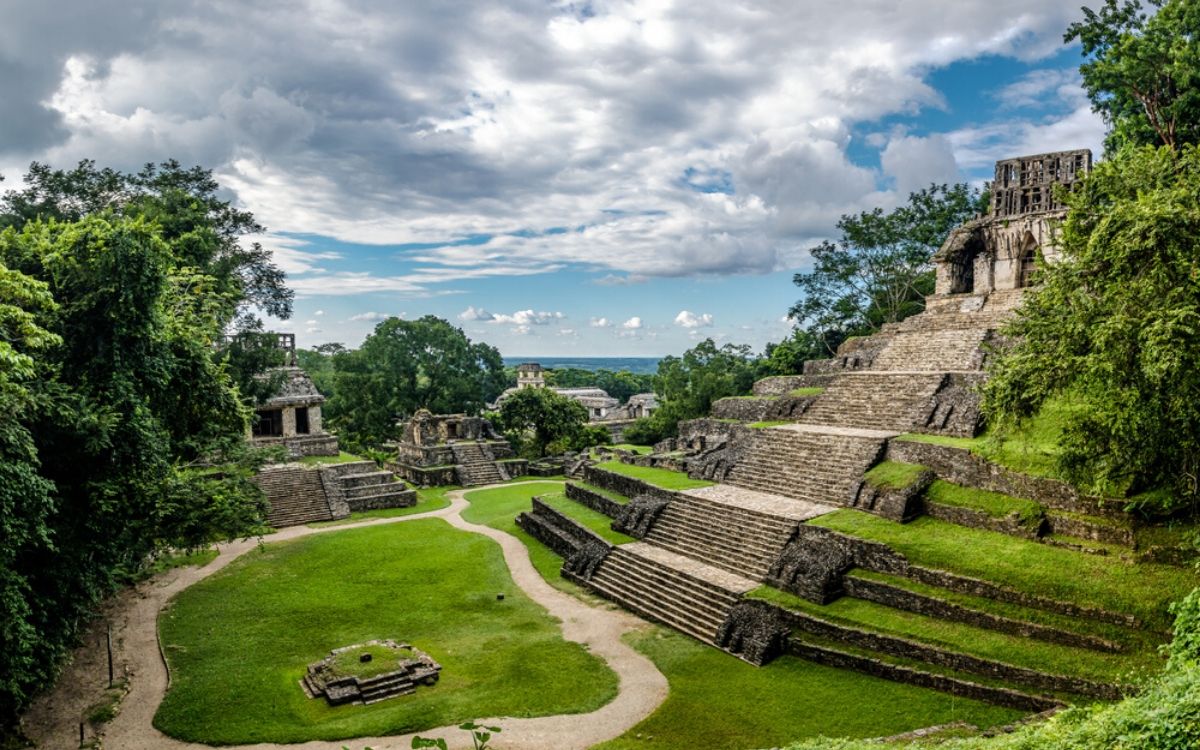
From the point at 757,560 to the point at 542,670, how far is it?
5594 mm

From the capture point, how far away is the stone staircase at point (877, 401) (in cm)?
2009

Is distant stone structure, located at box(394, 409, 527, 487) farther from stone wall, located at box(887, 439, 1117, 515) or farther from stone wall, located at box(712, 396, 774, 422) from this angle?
stone wall, located at box(887, 439, 1117, 515)

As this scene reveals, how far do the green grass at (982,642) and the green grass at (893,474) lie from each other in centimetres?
361

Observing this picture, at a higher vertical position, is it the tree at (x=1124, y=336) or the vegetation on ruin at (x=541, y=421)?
the tree at (x=1124, y=336)

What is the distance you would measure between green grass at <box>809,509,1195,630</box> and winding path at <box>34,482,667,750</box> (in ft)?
18.2

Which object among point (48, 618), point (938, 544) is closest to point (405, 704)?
point (48, 618)

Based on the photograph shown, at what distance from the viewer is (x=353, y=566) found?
20.1 m

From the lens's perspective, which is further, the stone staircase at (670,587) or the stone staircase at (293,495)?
the stone staircase at (293,495)

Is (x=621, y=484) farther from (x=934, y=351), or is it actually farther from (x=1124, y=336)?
(x=1124, y=336)

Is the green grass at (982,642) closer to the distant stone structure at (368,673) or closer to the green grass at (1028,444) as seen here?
the green grass at (1028,444)

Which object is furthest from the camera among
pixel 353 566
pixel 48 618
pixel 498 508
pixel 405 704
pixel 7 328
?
pixel 498 508

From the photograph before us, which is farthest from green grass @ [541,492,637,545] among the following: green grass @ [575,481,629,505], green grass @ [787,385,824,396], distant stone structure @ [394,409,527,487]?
distant stone structure @ [394,409,527,487]

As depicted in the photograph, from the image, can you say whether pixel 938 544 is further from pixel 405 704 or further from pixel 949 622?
pixel 405 704

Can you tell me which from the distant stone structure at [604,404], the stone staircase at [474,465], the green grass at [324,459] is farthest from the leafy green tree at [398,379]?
the distant stone structure at [604,404]
